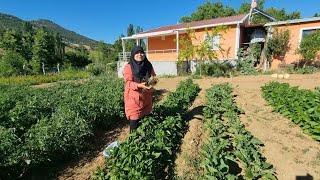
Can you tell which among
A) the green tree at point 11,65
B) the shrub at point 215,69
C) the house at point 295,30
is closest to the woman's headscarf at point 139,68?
the shrub at point 215,69

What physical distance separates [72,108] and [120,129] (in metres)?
1.25

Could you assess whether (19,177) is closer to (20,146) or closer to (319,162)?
(20,146)

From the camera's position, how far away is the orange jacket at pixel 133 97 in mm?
4910

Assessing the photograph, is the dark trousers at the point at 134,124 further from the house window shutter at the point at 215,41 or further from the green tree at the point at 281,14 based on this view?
the green tree at the point at 281,14

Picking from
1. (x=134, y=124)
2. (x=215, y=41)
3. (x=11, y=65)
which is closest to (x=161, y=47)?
(x=215, y=41)

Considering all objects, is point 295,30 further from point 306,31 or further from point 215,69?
point 215,69

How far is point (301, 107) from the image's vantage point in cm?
663

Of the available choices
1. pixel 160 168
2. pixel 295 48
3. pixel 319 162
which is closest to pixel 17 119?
pixel 160 168

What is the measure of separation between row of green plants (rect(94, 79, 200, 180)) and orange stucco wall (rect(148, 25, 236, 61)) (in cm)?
1310

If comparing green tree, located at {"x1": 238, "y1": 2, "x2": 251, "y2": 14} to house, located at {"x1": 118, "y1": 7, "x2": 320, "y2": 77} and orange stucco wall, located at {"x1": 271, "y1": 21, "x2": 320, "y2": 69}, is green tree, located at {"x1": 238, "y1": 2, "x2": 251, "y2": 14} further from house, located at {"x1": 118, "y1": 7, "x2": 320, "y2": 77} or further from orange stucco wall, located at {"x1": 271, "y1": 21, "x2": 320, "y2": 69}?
orange stucco wall, located at {"x1": 271, "y1": 21, "x2": 320, "y2": 69}

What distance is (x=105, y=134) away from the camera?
689cm

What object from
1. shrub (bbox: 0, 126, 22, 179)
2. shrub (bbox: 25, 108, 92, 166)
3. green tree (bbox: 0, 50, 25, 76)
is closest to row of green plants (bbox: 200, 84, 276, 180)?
Result: shrub (bbox: 25, 108, 92, 166)

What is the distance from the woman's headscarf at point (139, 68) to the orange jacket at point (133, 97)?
72 mm

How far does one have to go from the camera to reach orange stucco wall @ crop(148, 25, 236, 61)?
60.8ft
